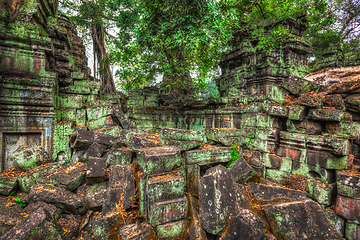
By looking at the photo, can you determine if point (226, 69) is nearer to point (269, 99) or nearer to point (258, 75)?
point (258, 75)

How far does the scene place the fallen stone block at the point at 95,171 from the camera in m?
2.62

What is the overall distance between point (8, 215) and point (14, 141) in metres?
2.57

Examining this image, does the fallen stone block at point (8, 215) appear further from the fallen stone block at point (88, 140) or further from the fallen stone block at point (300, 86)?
the fallen stone block at point (300, 86)

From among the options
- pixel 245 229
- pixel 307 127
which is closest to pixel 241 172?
pixel 245 229

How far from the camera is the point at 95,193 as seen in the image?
2600 mm

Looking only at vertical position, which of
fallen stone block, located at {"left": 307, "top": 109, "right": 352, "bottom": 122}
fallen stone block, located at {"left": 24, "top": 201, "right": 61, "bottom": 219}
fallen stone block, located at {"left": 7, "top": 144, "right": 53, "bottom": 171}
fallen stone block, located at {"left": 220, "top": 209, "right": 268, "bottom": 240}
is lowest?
fallen stone block, located at {"left": 24, "top": 201, "right": 61, "bottom": 219}

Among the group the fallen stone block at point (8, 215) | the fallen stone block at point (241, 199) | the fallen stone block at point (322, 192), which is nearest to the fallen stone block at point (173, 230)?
the fallen stone block at point (241, 199)

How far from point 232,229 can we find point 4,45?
21.0 ft

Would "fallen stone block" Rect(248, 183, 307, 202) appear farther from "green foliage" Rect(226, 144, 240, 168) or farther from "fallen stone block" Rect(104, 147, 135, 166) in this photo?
"fallen stone block" Rect(104, 147, 135, 166)

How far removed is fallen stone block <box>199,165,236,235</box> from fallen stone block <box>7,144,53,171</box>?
347 centimetres

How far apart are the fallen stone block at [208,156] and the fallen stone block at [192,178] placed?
0.28 ft

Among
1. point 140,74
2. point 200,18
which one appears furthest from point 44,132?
point 200,18

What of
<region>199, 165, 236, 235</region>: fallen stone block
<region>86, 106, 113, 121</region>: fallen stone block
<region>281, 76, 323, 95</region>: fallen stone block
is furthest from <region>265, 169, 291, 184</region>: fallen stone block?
<region>86, 106, 113, 121</region>: fallen stone block

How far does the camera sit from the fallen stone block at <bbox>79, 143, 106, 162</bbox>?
304cm
